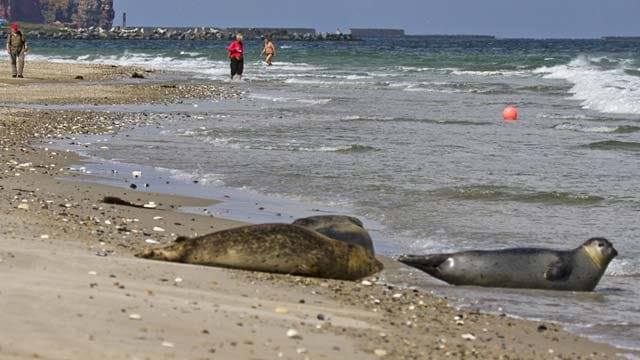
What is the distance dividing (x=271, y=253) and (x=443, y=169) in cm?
700

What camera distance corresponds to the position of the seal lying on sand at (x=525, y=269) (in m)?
8.61

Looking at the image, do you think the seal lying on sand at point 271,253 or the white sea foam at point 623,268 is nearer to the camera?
the seal lying on sand at point 271,253

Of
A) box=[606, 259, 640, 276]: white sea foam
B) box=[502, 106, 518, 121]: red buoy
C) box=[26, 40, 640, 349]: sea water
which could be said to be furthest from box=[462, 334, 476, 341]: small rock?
box=[502, 106, 518, 121]: red buoy

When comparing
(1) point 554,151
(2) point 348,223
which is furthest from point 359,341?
(1) point 554,151

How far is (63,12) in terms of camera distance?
192 m

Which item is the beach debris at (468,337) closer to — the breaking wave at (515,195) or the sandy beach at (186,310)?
the sandy beach at (186,310)

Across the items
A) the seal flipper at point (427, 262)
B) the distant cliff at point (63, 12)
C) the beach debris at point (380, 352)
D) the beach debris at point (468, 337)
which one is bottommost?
the distant cliff at point (63, 12)

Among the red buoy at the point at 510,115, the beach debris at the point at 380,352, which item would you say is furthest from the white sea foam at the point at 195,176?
the red buoy at the point at 510,115

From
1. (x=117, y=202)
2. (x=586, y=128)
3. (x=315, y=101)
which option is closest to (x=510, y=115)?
(x=586, y=128)

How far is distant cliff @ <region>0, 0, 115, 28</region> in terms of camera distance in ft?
621

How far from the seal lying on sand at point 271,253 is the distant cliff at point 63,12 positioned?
186317 mm

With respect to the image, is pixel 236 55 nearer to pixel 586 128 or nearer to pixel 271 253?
pixel 586 128

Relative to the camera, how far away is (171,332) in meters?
5.76

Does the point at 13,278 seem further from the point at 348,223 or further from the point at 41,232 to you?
the point at 348,223
